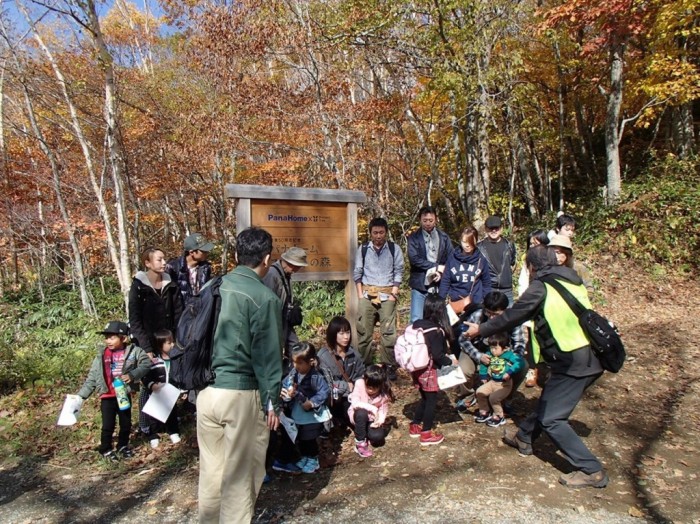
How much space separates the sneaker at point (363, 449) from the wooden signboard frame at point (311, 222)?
1.63 metres

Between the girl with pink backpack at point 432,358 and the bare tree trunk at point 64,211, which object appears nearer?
the girl with pink backpack at point 432,358

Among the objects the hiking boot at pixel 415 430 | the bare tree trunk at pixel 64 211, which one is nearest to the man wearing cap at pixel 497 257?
the hiking boot at pixel 415 430

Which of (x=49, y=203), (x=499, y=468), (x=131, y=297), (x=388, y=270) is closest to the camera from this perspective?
(x=499, y=468)

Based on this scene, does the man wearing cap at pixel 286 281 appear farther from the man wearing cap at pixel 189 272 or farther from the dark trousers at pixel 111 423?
the dark trousers at pixel 111 423

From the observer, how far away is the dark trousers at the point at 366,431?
4.20 m

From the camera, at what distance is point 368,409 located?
423 centimetres

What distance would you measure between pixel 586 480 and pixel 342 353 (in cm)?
220

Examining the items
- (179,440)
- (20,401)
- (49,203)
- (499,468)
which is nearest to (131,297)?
(179,440)

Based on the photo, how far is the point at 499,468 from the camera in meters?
3.83

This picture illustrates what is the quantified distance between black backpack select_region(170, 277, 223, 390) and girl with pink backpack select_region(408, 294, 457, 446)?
2.10m

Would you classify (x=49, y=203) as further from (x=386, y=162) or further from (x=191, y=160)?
(x=386, y=162)

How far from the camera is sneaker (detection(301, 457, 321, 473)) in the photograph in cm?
398

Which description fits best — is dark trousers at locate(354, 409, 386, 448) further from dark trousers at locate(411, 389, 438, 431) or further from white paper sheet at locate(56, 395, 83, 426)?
white paper sheet at locate(56, 395, 83, 426)

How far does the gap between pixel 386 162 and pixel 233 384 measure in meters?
10.1
